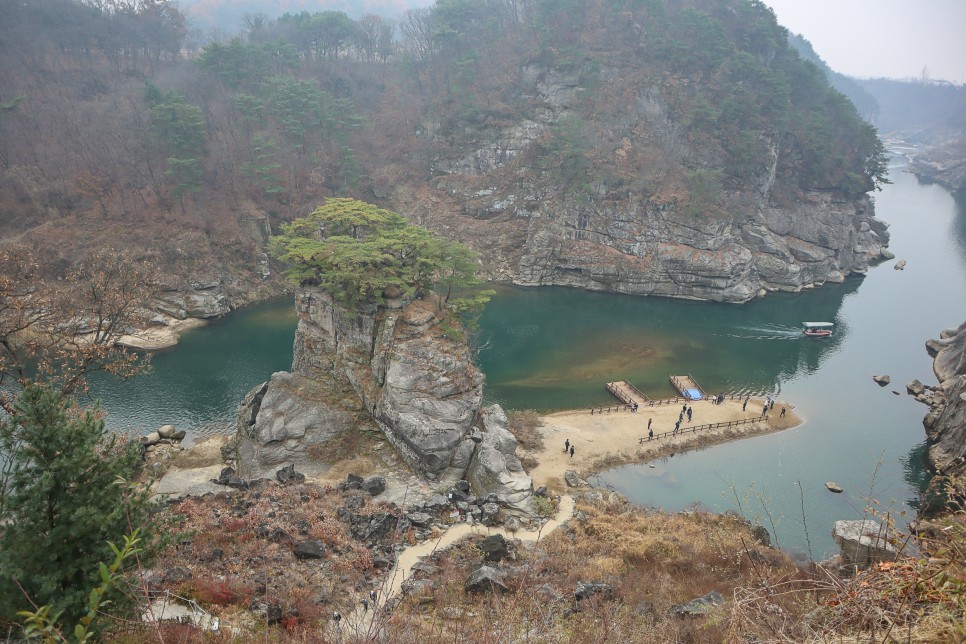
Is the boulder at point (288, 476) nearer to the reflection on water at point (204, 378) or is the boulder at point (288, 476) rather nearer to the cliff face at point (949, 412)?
the reflection on water at point (204, 378)

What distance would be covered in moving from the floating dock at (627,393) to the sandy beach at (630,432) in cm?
107

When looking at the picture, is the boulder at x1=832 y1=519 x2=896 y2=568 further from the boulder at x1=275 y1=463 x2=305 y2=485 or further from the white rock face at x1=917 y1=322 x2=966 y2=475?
the boulder at x1=275 y1=463 x2=305 y2=485

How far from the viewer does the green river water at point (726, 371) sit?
29172 millimetres

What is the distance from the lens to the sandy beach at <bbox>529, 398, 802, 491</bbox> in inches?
1187

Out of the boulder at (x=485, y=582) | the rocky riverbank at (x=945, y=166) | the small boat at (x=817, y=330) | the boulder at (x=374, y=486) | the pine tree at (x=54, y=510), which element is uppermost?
the rocky riverbank at (x=945, y=166)

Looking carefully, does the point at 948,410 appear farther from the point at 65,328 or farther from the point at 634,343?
the point at 65,328

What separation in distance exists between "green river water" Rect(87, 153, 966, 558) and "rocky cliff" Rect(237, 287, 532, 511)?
Result: 24.4ft

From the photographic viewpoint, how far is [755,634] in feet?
19.2

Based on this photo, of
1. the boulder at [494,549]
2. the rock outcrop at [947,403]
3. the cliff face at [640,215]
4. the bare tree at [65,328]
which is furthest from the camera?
the cliff face at [640,215]

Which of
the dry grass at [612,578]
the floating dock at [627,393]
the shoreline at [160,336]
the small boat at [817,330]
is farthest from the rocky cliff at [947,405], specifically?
the shoreline at [160,336]

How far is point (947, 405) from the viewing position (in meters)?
33.0

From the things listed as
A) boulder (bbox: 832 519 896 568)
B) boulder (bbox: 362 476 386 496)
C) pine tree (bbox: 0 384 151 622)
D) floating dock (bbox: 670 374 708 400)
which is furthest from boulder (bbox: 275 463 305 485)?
floating dock (bbox: 670 374 708 400)

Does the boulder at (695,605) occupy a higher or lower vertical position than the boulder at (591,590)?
higher

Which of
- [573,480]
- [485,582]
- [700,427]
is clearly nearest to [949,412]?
[700,427]
